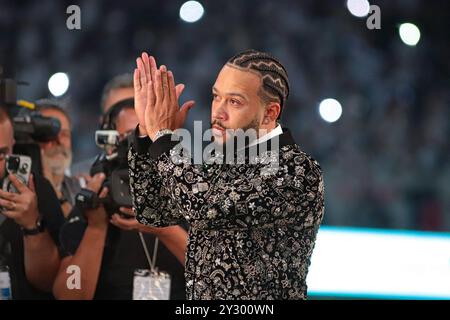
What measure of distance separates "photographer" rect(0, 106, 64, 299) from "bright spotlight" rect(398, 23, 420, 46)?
4.69 feet

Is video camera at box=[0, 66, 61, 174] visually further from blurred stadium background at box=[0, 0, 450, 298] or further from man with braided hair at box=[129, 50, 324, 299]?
man with braided hair at box=[129, 50, 324, 299]

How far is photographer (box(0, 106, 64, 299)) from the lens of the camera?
307 cm

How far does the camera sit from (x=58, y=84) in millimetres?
3350

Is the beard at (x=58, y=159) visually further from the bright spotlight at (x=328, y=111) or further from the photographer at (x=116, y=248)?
the bright spotlight at (x=328, y=111)

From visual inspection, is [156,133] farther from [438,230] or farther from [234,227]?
[438,230]

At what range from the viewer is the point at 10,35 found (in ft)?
11.1

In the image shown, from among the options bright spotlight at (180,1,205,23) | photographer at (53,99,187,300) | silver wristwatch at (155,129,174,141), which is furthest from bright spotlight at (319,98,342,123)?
silver wristwatch at (155,129,174,141)

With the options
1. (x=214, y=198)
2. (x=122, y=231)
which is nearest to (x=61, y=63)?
(x=122, y=231)

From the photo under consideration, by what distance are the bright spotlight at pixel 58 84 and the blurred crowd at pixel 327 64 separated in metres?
0.03

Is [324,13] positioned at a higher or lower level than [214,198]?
higher

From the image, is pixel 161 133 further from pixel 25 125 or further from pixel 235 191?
pixel 25 125

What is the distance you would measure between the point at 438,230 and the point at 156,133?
182cm
